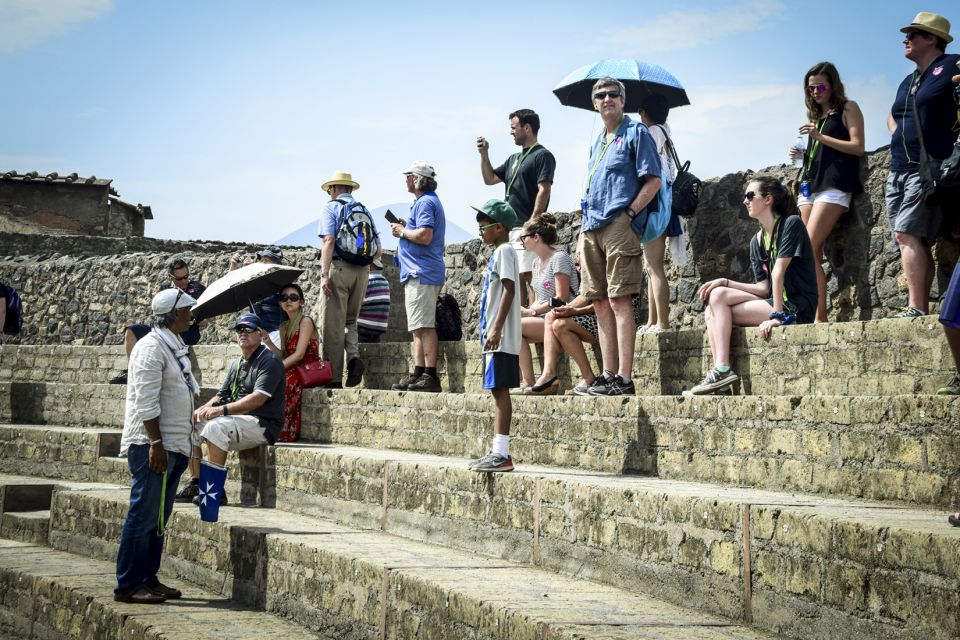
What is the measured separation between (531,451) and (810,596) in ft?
11.5

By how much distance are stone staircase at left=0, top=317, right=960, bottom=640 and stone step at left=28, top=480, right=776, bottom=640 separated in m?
0.02

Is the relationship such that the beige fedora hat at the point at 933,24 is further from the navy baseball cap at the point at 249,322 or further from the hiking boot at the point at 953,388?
the navy baseball cap at the point at 249,322

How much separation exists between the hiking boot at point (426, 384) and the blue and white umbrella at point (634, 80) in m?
3.03

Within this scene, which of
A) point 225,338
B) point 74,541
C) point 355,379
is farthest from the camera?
point 225,338

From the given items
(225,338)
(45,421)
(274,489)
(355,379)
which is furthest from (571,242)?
(45,421)

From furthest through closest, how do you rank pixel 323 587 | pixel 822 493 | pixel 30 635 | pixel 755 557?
pixel 30 635, pixel 323 587, pixel 822 493, pixel 755 557

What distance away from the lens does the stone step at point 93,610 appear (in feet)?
21.9

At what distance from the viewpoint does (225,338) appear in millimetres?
15984

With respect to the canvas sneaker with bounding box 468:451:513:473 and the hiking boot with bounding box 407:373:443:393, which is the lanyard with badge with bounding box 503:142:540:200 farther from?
the canvas sneaker with bounding box 468:451:513:473

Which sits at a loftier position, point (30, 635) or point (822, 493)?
point (822, 493)

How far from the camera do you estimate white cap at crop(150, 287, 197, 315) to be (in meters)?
7.43

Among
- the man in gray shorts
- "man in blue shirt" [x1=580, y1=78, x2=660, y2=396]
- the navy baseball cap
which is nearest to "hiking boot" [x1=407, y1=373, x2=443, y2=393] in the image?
the man in gray shorts

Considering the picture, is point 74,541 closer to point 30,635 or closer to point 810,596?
point 30,635

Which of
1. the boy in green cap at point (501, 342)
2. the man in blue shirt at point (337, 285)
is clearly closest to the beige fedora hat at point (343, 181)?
the man in blue shirt at point (337, 285)
